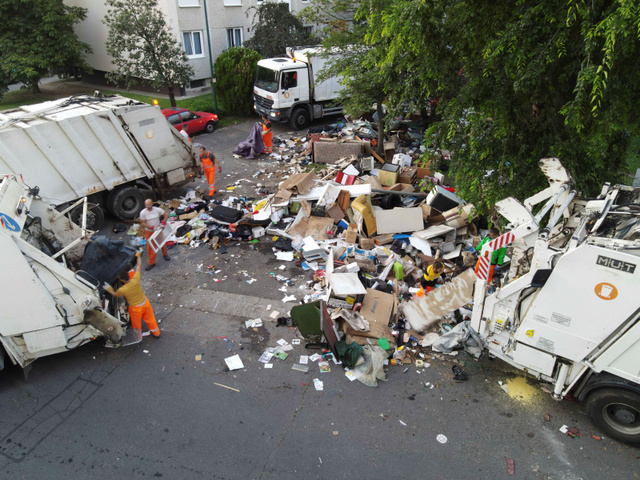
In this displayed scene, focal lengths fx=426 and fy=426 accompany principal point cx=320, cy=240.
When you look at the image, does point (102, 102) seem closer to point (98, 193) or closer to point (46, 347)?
point (98, 193)

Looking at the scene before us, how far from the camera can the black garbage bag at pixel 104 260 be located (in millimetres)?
5910

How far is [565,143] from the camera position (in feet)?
17.9

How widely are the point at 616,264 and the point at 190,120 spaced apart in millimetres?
13696

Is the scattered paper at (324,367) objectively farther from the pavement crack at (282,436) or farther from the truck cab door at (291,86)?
the truck cab door at (291,86)

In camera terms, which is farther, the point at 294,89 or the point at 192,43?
the point at 192,43

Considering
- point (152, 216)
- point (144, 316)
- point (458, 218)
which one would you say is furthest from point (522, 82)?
point (152, 216)

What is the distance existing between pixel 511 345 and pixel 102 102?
9.16 meters

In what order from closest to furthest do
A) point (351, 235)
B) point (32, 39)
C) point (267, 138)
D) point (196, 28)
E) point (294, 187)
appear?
1. point (351, 235)
2. point (294, 187)
3. point (267, 138)
4. point (32, 39)
5. point (196, 28)

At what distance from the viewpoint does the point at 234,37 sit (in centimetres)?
2055

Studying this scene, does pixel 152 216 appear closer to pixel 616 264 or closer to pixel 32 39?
pixel 616 264

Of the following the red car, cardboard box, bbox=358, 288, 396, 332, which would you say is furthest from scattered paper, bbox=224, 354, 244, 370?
the red car

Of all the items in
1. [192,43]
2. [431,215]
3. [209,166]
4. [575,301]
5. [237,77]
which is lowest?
[431,215]

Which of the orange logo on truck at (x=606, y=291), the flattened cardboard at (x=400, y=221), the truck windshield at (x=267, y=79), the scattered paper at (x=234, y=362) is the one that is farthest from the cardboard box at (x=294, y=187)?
the truck windshield at (x=267, y=79)

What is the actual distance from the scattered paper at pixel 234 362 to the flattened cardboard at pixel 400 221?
3.77m
